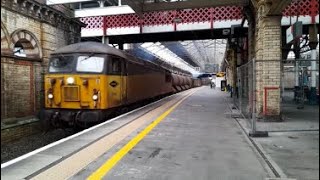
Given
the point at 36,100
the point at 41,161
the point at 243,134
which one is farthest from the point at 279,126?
the point at 36,100

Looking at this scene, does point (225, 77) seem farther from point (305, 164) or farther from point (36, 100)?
point (305, 164)

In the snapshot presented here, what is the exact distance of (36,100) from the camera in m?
14.7

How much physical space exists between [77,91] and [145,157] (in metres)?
6.26

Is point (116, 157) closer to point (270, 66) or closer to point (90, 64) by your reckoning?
point (90, 64)

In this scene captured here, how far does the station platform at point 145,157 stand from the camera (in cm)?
650

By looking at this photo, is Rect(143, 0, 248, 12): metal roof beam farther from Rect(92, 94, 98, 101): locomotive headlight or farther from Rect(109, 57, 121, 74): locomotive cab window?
Rect(92, 94, 98, 101): locomotive headlight

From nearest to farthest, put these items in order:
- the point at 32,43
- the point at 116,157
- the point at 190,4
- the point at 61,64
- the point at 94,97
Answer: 1. the point at 116,157
2. the point at 94,97
3. the point at 61,64
4. the point at 32,43
5. the point at 190,4

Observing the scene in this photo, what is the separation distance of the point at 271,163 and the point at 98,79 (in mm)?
7614

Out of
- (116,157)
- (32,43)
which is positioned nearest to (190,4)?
(32,43)

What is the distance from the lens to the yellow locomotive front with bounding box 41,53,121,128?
13383mm

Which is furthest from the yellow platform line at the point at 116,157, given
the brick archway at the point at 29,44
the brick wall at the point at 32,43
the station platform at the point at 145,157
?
the brick archway at the point at 29,44

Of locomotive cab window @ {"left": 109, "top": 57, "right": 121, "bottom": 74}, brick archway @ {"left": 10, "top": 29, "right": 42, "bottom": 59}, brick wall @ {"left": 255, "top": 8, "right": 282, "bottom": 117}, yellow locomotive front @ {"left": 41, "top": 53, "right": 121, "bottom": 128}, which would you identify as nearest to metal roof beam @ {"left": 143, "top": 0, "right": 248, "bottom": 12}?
brick wall @ {"left": 255, "top": 8, "right": 282, "bottom": 117}

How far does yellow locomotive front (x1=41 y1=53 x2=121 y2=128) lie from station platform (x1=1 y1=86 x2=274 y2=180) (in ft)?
5.66

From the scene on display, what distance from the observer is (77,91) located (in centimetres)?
1344
